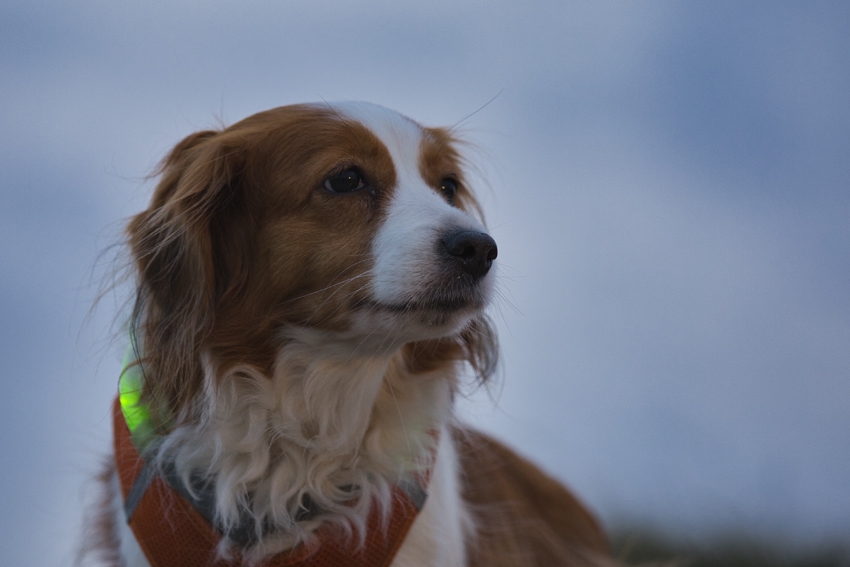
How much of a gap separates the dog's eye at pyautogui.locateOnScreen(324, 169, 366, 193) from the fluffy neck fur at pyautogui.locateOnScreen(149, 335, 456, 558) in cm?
50

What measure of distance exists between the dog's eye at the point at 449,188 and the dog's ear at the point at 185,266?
74cm

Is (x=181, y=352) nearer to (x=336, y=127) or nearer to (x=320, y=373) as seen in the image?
(x=320, y=373)

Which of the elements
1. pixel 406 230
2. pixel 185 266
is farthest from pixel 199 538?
pixel 406 230

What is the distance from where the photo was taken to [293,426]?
2.56 metres

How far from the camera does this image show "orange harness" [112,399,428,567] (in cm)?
246

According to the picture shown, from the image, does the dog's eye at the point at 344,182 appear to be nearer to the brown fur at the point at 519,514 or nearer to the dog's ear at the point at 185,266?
the dog's ear at the point at 185,266

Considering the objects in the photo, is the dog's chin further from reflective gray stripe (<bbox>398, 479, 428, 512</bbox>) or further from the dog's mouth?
reflective gray stripe (<bbox>398, 479, 428, 512</bbox>)

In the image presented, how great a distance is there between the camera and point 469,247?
232 cm

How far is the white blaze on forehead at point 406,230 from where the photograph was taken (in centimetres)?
230

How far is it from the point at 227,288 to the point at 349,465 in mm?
719

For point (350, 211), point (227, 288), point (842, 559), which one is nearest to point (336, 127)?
point (350, 211)

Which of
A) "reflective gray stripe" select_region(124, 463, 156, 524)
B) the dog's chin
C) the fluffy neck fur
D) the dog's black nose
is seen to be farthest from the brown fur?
"reflective gray stripe" select_region(124, 463, 156, 524)

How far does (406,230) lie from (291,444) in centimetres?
82

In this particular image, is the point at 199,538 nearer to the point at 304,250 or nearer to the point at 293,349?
the point at 293,349
